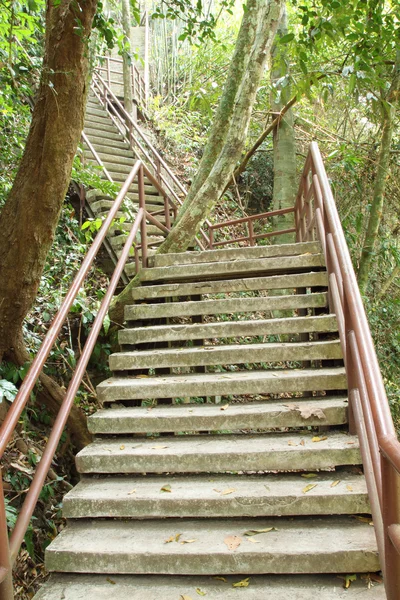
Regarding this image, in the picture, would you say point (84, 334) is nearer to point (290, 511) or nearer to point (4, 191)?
point (4, 191)

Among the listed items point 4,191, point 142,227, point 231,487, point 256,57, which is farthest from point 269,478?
point 256,57

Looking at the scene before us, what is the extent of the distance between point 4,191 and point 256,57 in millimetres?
2770

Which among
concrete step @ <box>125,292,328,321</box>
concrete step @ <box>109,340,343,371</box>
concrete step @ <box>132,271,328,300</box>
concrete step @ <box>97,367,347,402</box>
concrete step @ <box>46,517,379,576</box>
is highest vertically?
concrete step @ <box>132,271,328,300</box>

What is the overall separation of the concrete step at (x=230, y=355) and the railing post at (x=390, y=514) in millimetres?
1637

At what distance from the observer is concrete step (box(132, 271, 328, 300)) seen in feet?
11.6

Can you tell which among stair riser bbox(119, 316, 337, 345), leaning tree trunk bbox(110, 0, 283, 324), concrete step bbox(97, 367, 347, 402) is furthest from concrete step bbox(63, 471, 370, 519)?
leaning tree trunk bbox(110, 0, 283, 324)

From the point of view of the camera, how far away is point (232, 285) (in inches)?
150

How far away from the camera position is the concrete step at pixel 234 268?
374 centimetres

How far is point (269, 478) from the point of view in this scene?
8.09ft

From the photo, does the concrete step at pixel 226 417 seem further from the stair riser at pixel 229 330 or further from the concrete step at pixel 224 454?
the stair riser at pixel 229 330

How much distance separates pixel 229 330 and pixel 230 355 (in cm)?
28

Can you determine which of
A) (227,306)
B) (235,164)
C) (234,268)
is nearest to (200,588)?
(227,306)

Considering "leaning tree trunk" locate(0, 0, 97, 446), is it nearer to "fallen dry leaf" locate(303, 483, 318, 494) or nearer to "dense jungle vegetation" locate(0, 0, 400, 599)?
"dense jungle vegetation" locate(0, 0, 400, 599)

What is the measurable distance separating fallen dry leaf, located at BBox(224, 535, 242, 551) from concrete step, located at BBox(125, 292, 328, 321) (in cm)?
166
